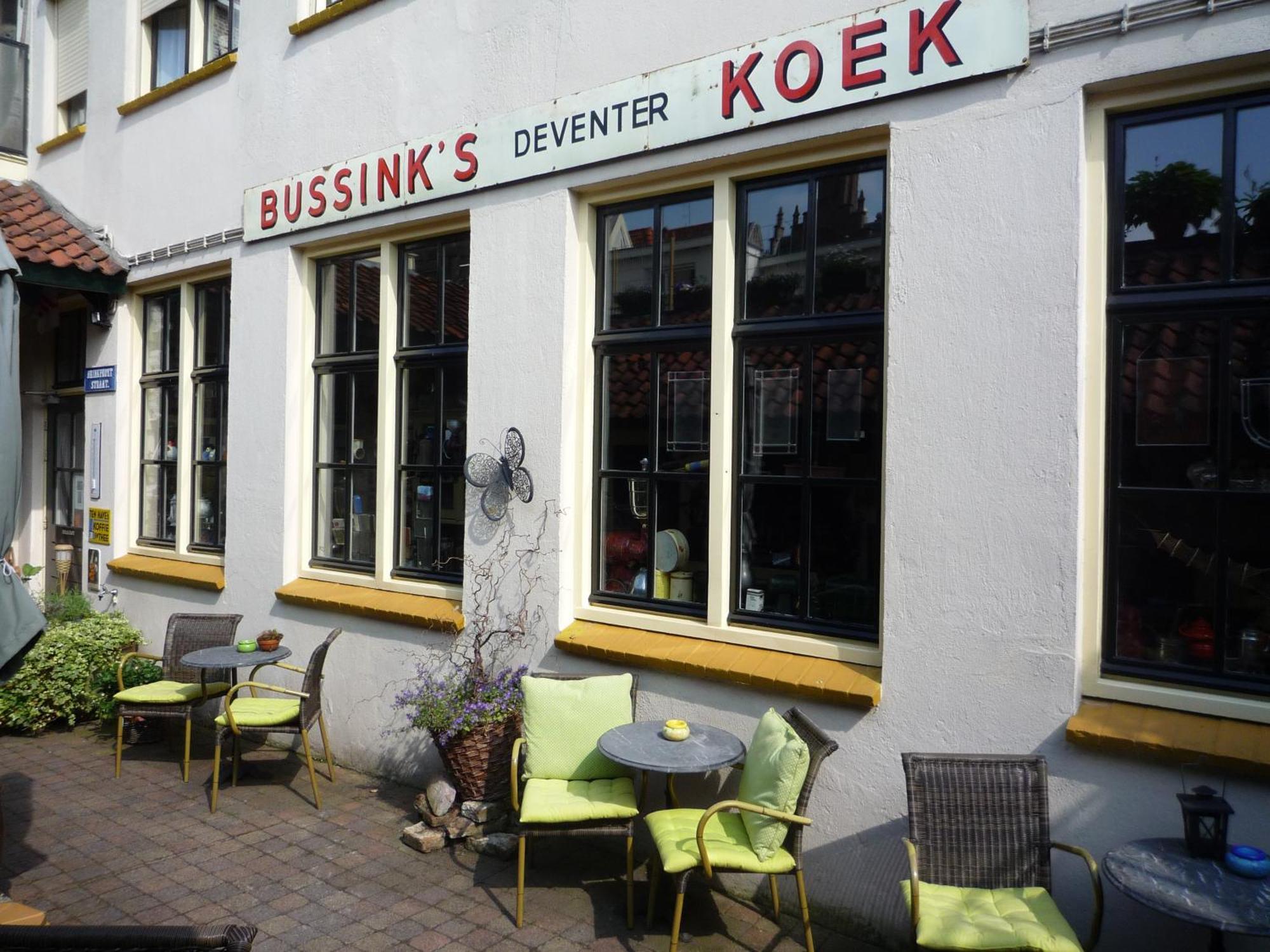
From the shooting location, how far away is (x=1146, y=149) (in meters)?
3.58

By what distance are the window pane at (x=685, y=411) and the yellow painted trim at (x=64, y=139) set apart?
7.18m

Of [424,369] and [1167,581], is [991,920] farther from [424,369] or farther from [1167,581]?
[424,369]

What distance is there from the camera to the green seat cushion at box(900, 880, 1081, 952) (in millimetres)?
2973

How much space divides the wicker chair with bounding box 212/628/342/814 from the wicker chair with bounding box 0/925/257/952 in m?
3.34

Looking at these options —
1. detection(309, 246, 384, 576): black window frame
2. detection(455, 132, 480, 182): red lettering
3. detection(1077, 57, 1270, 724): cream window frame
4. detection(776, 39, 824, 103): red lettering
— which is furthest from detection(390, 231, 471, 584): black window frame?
detection(1077, 57, 1270, 724): cream window frame

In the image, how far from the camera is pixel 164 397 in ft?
26.7

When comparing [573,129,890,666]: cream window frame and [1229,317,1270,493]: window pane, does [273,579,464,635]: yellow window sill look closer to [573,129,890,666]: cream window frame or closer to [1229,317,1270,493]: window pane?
[573,129,890,666]: cream window frame

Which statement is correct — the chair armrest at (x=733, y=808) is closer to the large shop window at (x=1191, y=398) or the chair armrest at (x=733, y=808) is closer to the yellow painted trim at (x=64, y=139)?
the large shop window at (x=1191, y=398)

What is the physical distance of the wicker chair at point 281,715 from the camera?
17.9ft

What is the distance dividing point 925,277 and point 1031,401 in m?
0.69

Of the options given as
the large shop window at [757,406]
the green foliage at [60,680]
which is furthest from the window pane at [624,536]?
the green foliage at [60,680]

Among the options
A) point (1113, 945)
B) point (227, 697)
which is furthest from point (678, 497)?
point (227, 697)

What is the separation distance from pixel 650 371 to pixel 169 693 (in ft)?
12.9

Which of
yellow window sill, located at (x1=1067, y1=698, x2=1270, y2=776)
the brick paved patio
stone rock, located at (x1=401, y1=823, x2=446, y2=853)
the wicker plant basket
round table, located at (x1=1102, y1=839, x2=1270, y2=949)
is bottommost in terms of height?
the brick paved patio
